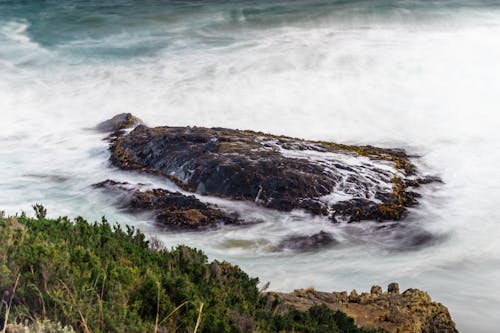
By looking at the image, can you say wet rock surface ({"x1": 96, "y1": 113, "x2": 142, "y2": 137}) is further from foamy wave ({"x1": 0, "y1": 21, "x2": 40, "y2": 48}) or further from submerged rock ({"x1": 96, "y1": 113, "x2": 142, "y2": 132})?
foamy wave ({"x1": 0, "y1": 21, "x2": 40, "y2": 48})

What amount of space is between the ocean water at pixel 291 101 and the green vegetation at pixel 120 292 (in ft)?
8.23

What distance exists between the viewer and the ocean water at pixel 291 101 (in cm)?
811

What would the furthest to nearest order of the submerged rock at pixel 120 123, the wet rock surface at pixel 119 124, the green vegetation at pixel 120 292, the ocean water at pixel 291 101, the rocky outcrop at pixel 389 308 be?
the submerged rock at pixel 120 123 < the wet rock surface at pixel 119 124 < the ocean water at pixel 291 101 < the rocky outcrop at pixel 389 308 < the green vegetation at pixel 120 292

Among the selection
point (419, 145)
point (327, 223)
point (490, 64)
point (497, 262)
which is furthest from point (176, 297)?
point (490, 64)

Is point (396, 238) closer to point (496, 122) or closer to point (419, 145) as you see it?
point (419, 145)

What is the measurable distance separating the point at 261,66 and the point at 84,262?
15026 millimetres

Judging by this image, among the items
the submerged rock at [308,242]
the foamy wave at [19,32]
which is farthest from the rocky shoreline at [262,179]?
the foamy wave at [19,32]

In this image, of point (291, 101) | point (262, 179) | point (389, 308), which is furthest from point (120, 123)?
point (389, 308)

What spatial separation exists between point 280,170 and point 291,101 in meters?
6.96

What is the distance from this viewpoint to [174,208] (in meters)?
8.95

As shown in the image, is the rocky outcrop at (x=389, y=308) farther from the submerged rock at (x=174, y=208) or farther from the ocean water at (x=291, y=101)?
the submerged rock at (x=174, y=208)

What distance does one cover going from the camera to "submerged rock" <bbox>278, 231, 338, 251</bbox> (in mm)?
8180

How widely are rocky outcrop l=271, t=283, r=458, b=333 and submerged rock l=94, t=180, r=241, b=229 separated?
277 centimetres

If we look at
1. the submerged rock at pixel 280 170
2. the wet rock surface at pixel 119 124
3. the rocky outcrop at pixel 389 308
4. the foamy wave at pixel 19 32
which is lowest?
the rocky outcrop at pixel 389 308
